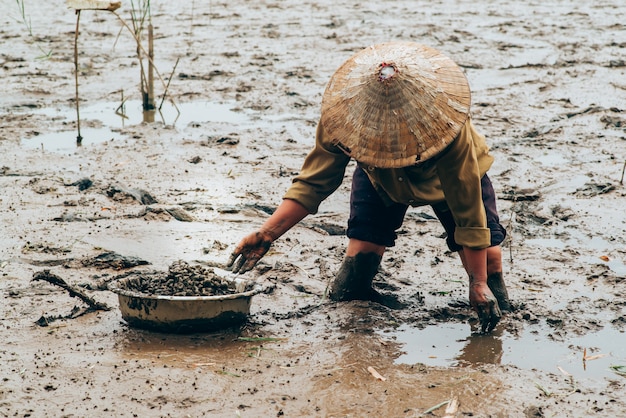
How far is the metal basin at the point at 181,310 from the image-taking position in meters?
3.34

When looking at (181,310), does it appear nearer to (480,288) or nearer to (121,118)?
(480,288)

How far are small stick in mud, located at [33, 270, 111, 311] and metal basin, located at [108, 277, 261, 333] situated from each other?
0.23m

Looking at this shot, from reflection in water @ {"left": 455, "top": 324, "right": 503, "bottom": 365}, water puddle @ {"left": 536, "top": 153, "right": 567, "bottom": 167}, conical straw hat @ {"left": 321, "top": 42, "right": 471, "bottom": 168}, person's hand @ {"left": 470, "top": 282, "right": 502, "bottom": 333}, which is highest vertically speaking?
conical straw hat @ {"left": 321, "top": 42, "right": 471, "bottom": 168}

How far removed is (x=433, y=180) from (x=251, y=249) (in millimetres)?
804

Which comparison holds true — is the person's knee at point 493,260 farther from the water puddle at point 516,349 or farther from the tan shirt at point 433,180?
the tan shirt at point 433,180

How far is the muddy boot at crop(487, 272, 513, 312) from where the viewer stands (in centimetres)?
377

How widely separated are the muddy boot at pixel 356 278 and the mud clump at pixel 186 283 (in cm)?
49

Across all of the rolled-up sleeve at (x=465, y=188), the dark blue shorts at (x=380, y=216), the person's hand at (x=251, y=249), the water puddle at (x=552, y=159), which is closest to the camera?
the rolled-up sleeve at (x=465, y=188)

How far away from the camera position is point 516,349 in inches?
138

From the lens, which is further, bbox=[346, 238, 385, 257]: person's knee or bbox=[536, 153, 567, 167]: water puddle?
bbox=[536, 153, 567, 167]: water puddle

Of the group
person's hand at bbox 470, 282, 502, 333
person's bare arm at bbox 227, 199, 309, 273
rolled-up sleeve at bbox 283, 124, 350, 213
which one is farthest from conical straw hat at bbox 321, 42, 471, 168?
person's hand at bbox 470, 282, 502, 333

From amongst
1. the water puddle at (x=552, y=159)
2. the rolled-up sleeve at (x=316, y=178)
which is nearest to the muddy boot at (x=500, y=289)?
the rolled-up sleeve at (x=316, y=178)

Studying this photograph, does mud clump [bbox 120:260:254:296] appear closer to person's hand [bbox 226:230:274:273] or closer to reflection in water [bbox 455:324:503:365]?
person's hand [bbox 226:230:274:273]

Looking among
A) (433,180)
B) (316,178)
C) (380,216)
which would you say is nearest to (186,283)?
(316,178)
